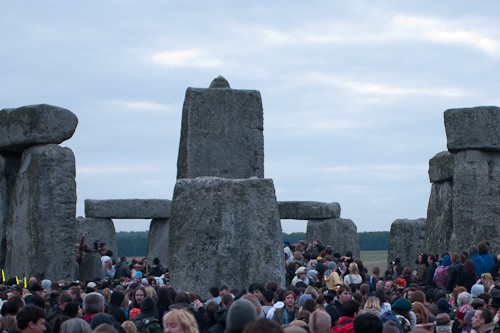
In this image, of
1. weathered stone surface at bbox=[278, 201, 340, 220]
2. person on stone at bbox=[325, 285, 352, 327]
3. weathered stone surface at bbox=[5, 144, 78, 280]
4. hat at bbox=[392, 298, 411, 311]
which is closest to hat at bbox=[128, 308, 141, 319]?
person on stone at bbox=[325, 285, 352, 327]

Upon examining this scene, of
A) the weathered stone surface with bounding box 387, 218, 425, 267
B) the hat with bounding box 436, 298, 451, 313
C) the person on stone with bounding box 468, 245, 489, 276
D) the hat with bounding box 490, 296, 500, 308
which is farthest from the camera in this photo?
the weathered stone surface with bounding box 387, 218, 425, 267

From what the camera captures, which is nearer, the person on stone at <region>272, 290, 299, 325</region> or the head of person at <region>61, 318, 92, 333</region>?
the head of person at <region>61, 318, 92, 333</region>

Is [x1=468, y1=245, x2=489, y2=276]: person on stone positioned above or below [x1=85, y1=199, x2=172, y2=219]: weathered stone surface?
below

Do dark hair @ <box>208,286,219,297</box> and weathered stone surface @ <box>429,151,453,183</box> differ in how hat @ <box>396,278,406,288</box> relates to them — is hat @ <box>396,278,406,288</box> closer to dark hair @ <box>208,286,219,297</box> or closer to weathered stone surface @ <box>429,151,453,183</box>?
dark hair @ <box>208,286,219,297</box>

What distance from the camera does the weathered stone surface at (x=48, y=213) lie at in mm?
17406

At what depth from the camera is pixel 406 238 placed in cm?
2484

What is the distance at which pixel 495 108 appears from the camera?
1838cm

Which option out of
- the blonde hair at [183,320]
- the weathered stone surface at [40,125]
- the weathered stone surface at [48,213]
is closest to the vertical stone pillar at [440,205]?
the weathered stone surface at [48,213]

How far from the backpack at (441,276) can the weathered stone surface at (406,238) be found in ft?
29.8

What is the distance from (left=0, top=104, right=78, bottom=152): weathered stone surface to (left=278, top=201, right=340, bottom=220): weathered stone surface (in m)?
12.4

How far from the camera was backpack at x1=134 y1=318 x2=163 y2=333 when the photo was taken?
30.2 ft

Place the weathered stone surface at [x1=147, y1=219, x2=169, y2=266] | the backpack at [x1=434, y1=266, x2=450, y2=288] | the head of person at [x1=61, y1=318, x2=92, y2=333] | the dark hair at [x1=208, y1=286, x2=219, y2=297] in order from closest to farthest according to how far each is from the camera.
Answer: the head of person at [x1=61, y1=318, x2=92, y2=333] < the dark hair at [x1=208, y1=286, x2=219, y2=297] < the backpack at [x1=434, y1=266, x2=450, y2=288] < the weathered stone surface at [x1=147, y1=219, x2=169, y2=266]

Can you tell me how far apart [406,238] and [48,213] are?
989 centimetres

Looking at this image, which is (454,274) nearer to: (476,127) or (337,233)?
(476,127)
